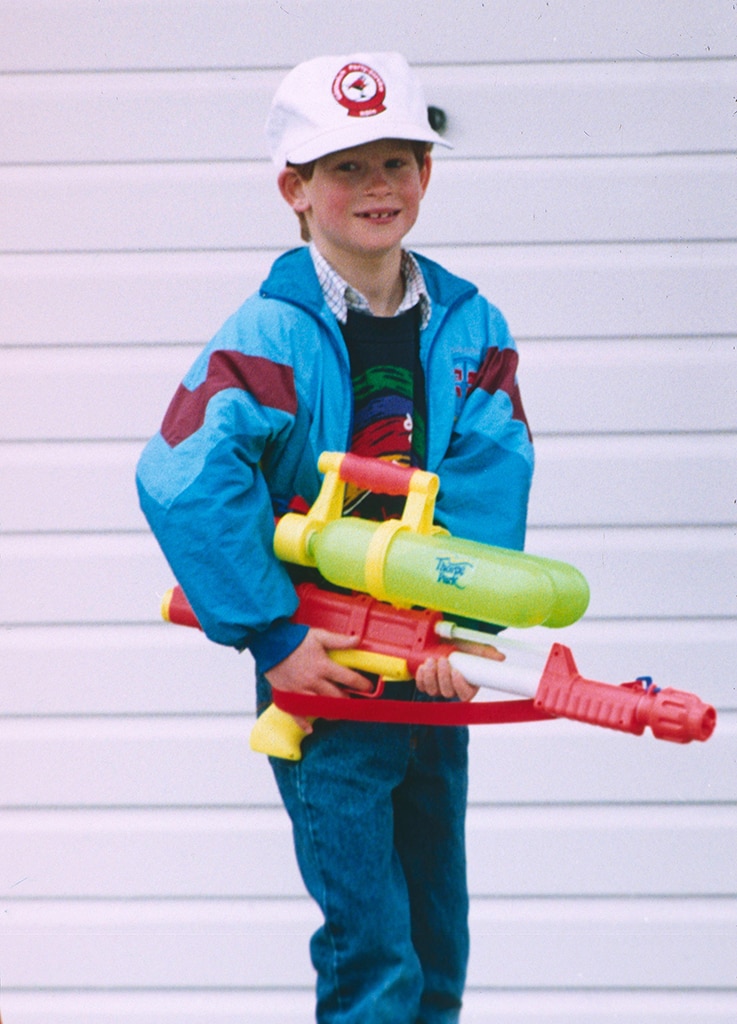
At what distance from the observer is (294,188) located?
7.54 ft

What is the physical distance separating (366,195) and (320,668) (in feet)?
2.33

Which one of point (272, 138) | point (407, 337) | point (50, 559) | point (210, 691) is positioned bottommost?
point (210, 691)

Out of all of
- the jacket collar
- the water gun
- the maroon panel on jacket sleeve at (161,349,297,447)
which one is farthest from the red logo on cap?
the water gun

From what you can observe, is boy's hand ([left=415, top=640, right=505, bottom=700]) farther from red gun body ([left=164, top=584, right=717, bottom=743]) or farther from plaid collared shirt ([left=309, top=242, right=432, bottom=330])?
plaid collared shirt ([left=309, top=242, right=432, bottom=330])

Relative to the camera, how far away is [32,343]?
3.21 m

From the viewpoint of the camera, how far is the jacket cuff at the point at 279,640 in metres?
2.18

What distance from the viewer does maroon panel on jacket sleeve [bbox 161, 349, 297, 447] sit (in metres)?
2.15

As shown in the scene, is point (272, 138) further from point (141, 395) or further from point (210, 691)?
point (210, 691)

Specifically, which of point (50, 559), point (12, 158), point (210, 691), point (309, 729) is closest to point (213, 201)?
point (12, 158)

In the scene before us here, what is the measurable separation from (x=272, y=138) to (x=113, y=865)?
183 cm

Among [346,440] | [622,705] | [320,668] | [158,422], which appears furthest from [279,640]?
[158,422]

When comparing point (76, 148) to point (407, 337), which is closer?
point (407, 337)

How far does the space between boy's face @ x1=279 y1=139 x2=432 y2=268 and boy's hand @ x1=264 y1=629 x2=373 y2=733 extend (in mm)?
593

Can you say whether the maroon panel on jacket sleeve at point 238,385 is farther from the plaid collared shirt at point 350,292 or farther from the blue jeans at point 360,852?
the blue jeans at point 360,852
